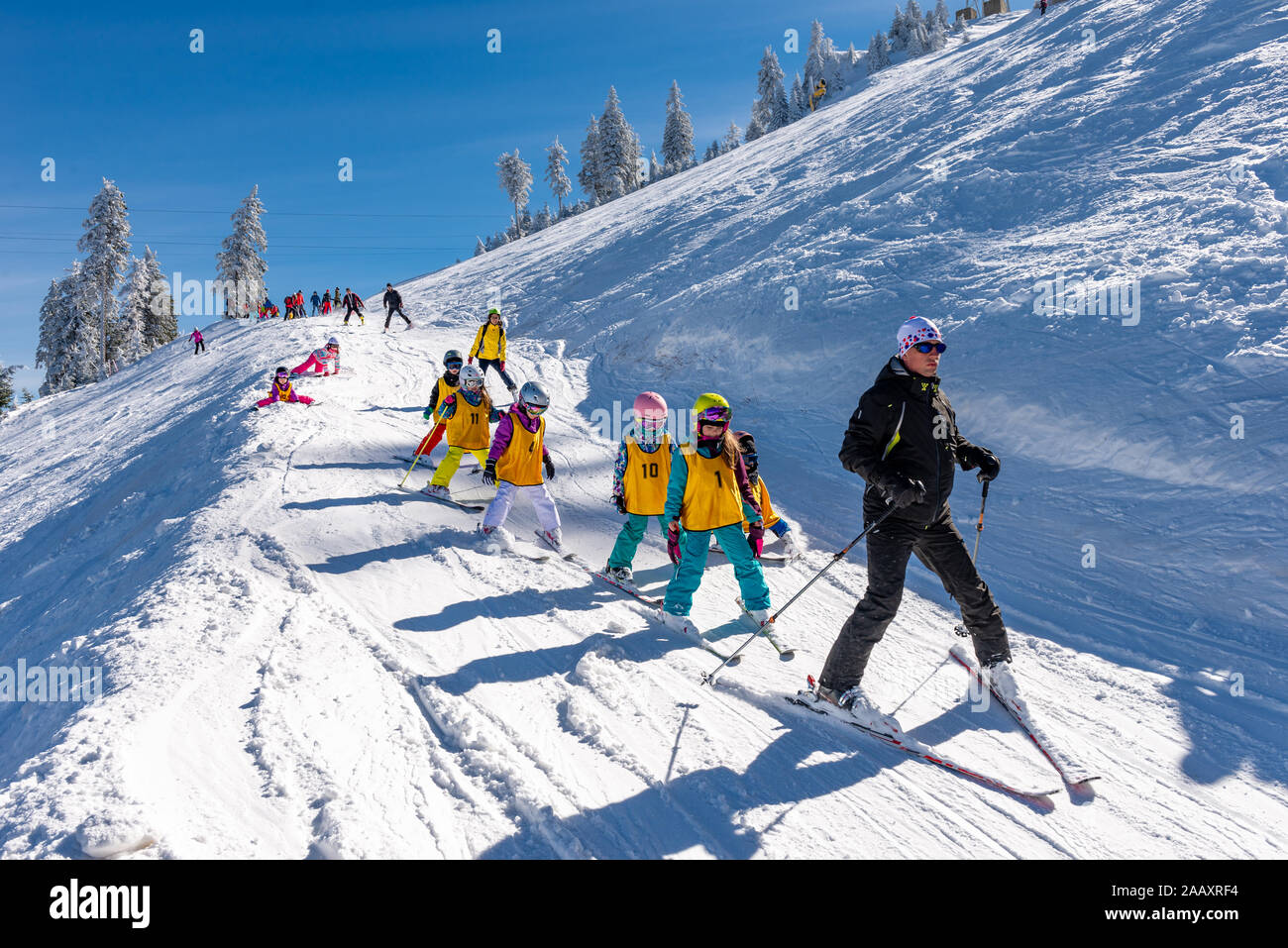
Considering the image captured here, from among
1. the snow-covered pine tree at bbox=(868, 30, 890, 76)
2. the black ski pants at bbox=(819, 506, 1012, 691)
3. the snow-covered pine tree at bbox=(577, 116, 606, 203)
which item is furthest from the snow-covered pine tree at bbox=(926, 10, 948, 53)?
the black ski pants at bbox=(819, 506, 1012, 691)

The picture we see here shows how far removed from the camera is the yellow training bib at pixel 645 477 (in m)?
6.47

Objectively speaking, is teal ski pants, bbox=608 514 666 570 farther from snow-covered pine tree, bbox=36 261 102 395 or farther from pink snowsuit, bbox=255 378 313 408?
snow-covered pine tree, bbox=36 261 102 395

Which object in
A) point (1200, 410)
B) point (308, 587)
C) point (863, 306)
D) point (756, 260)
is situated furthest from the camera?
point (756, 260)

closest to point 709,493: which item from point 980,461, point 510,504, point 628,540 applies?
point 628,540

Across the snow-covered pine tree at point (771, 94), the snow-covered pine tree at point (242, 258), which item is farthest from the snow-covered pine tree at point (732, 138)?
the snow-covered pine tree at point (242, 258)

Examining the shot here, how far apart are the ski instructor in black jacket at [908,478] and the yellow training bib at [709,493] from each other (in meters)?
1.40

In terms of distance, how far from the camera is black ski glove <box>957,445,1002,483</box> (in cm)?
433

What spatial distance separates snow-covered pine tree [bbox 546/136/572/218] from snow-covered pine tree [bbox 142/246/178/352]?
34059mm

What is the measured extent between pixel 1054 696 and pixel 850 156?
20.3 metres

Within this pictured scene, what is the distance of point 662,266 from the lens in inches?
781

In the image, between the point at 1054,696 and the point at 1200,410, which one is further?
the point at 1200,410

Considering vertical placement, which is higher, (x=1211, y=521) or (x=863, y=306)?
(x=863, y=306)

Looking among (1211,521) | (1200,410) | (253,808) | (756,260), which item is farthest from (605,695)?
(756,260)
